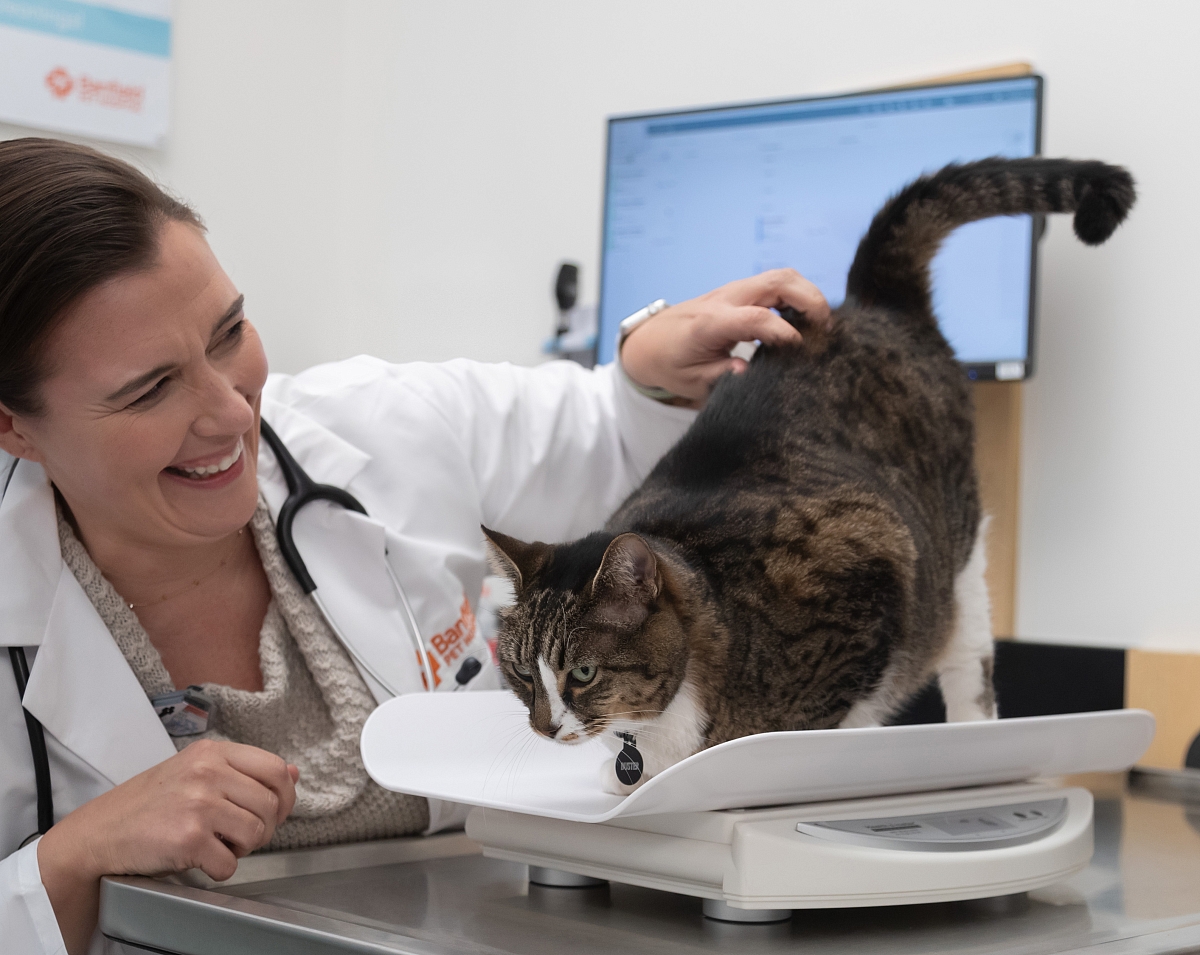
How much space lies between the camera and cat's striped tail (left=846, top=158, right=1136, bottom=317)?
1.00 metres

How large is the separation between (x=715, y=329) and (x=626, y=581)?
32 cm

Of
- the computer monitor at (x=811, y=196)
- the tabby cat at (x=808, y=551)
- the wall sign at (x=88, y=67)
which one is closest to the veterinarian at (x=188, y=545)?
the tabby cat at (x=808, y=551)

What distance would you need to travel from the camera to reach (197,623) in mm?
1099

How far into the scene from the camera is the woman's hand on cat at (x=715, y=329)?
3.30 ft

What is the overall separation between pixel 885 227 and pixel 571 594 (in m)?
0.52

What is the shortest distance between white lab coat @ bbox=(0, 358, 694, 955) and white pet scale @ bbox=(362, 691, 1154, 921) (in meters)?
0.25

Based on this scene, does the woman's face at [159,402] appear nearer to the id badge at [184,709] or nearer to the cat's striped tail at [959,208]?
the id badge at [184,709]

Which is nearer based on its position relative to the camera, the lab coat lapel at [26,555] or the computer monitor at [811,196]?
the lab coat lapel at [26,555]

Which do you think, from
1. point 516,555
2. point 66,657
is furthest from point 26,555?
point 516,555

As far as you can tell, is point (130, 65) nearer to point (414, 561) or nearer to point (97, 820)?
point (414, 561)

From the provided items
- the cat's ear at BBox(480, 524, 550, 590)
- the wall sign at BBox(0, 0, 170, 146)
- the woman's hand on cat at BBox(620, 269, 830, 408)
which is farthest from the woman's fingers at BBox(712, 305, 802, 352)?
the wall sign at BBox(0, 0, 170, 146)

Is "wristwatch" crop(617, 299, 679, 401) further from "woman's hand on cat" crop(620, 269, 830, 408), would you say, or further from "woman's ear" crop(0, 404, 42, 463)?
"woman's ear" crop(0, 404, 42, 463)

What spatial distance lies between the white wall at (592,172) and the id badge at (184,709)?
2.19 feet

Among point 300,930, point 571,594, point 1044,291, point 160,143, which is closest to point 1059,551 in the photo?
point 1044,291
